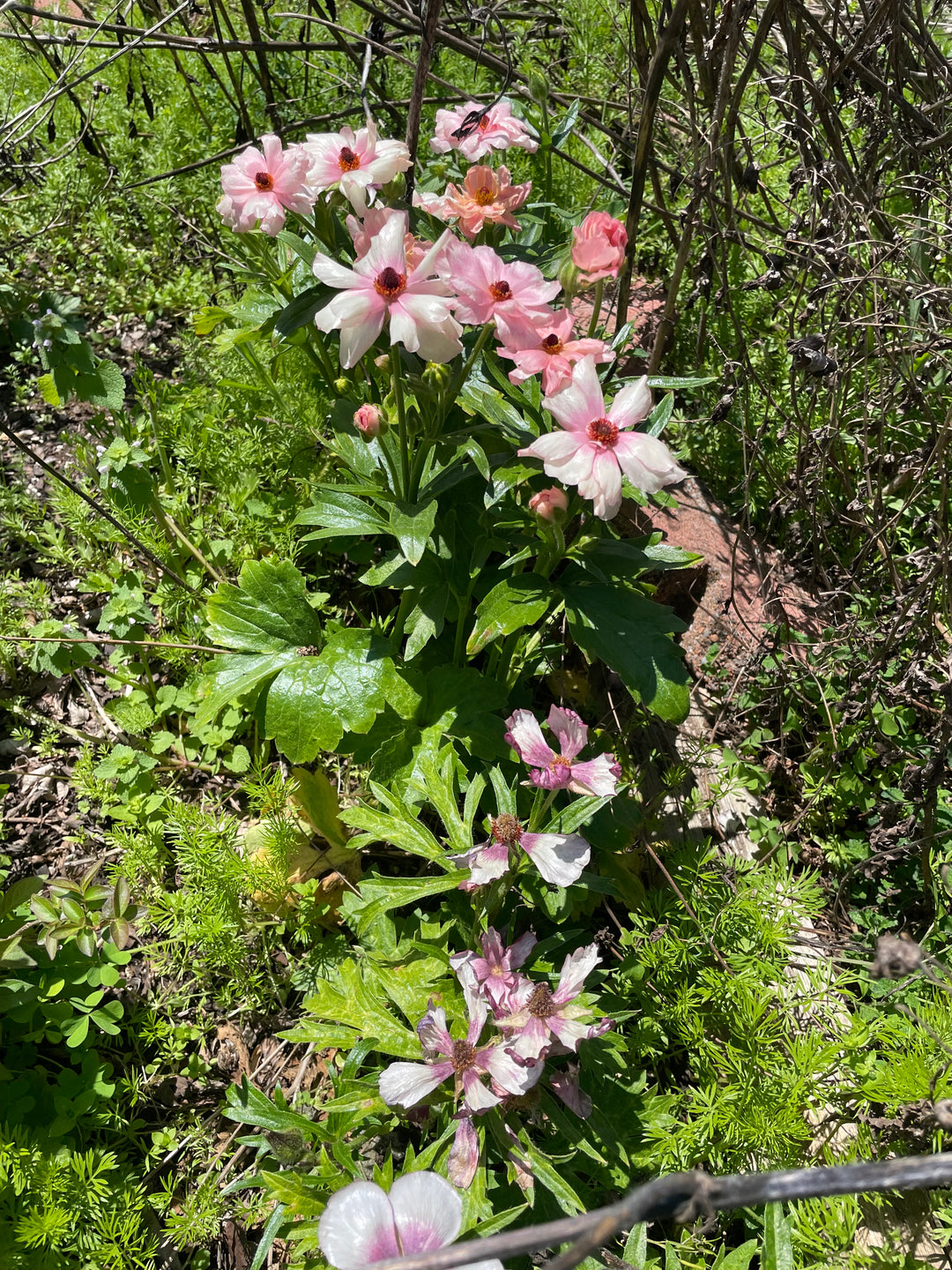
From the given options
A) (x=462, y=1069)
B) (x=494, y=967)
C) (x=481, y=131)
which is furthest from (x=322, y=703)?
(x=481, y=131)

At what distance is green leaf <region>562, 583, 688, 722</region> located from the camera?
4.90 ft

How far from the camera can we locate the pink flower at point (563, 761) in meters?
1.32

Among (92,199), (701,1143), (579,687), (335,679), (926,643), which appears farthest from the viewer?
(92,199)

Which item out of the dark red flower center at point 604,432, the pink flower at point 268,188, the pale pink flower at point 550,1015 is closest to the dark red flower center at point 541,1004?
the pale pink flower at point 550,1015

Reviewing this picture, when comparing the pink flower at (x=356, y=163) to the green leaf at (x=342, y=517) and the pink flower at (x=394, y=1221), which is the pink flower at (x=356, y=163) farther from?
the pink flower at (x=394, y=1221)

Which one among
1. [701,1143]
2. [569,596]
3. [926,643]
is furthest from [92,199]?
[701,1143]

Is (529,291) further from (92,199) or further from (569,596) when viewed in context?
(92,199)

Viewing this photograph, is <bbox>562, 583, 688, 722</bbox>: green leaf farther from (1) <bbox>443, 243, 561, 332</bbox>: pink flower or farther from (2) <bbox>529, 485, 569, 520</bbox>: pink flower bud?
(1) <bbox>443, 243, 561, 332</bbox>: pink flower

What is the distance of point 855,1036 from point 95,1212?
1.36 metres

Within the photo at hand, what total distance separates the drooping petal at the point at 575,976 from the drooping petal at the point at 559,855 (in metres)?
0.11

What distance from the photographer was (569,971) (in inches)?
50.2


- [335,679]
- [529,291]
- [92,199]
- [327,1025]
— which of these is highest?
[92,199]

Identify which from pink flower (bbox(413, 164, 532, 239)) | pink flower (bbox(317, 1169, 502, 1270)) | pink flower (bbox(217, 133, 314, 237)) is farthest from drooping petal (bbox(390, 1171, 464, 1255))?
pink flower (bbox(217, 133, 314, 237))

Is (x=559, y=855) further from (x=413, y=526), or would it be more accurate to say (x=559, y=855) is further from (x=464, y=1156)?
(x=413, y=526)
